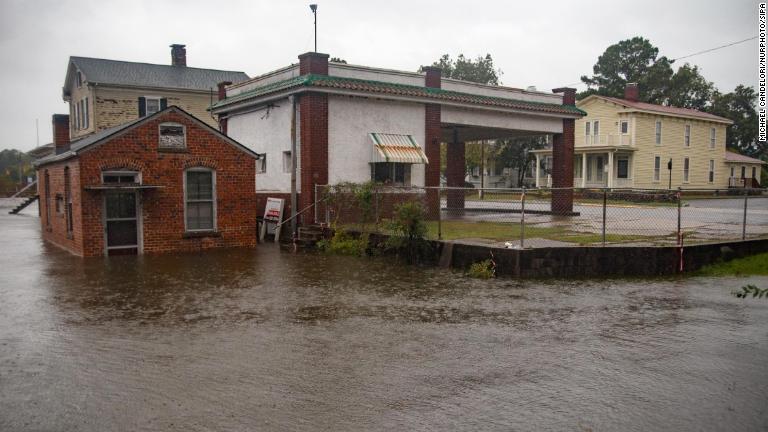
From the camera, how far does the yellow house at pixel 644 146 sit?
41125mm

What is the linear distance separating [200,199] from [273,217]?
3.17 m

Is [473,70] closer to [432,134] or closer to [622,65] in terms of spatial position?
[622,65]

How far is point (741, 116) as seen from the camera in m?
63.6

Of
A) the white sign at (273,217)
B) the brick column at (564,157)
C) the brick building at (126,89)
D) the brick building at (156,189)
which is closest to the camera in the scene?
the brick building at (156,189)

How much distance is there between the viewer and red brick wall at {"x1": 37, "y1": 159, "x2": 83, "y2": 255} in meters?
15.4

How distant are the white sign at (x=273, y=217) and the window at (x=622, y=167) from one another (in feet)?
98.2

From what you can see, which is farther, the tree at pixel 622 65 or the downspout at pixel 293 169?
the tree at pixel 622 65

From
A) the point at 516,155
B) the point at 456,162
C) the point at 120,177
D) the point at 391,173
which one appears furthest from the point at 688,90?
the point at 120,177

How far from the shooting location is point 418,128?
20.7 metres

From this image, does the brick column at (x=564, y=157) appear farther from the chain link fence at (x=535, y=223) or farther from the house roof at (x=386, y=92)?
the chain link fence at (x=535, y=223)

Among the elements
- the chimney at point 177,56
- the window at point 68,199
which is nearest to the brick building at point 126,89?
the chimney at point 177,56

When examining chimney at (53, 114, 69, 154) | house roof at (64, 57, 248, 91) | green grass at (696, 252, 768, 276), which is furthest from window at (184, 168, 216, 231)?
house roof at (64, 57, 248, 91)

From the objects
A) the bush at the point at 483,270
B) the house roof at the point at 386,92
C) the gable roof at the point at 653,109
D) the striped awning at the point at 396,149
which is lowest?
the bush at the point at 483,270

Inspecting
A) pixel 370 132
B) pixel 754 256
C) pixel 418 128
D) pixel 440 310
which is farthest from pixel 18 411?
pixel 418 128
